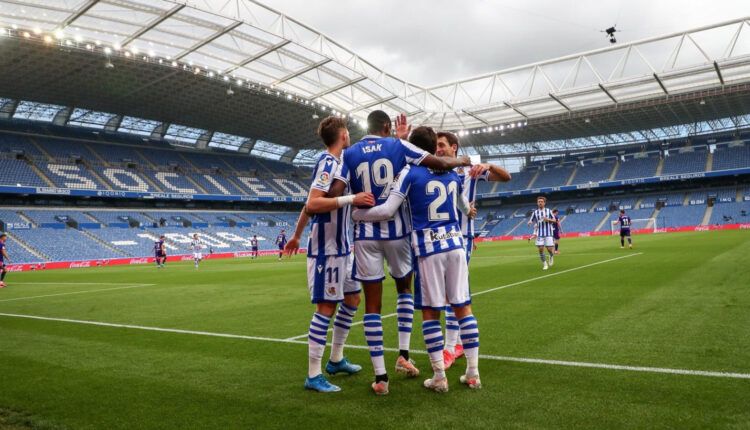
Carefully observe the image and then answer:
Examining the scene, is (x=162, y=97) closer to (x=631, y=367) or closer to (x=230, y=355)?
(x=230, y=355)

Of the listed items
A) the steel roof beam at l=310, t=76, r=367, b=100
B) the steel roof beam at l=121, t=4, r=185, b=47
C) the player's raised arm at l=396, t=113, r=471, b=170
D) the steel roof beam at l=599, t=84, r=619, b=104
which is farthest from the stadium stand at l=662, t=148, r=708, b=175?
the player's raised arm at l=396, t=113, r=471, b=170

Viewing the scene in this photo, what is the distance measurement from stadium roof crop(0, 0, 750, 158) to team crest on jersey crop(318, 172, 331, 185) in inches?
945

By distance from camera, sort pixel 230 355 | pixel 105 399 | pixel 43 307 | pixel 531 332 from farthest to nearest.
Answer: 1. pixel 43 307
2. pixel 531 332
3. pixel 230 355
4. pixel 105 399

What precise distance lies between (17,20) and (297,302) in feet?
84.0

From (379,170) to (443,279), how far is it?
1.11m

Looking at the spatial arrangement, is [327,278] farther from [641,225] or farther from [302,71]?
[641,225]

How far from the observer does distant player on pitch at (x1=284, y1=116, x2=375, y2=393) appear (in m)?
4.24

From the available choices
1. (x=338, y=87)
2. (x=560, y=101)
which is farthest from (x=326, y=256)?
(x=560, y=101)

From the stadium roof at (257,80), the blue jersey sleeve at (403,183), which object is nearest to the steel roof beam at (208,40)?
the stadium roof at (257,80)

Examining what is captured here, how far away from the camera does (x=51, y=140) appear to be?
159 ft

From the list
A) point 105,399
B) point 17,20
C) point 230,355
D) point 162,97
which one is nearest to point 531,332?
point 230,355

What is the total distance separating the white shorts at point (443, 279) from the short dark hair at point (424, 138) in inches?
39.6

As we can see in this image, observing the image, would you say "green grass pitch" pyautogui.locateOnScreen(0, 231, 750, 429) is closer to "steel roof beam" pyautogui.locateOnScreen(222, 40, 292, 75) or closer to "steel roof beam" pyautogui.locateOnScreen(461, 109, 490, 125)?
"steel roof beam" pyautogui.locateOnScreen(222, 40, 292, 75)

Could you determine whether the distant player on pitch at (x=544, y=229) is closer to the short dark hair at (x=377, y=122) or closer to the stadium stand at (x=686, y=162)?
the short dark hair at (x=377, y=122)
